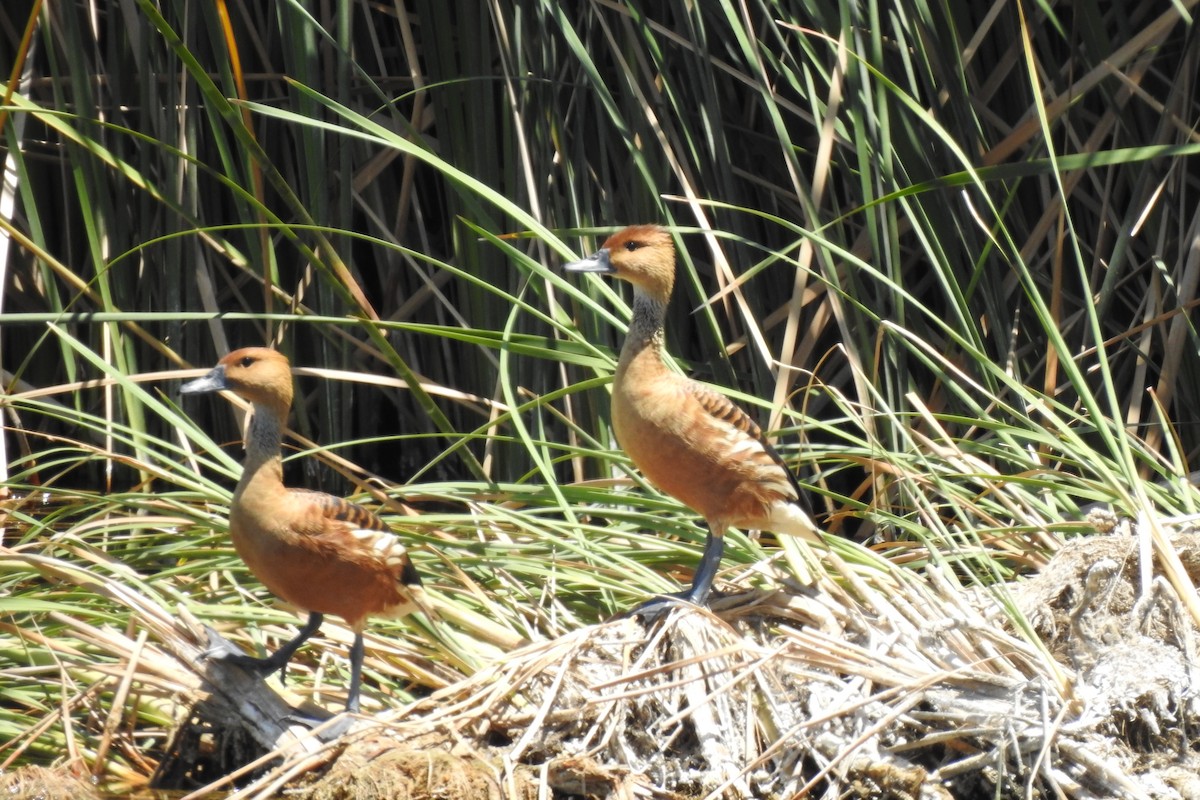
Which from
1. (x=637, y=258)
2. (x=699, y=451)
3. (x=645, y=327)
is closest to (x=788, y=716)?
(x=699, y=451)

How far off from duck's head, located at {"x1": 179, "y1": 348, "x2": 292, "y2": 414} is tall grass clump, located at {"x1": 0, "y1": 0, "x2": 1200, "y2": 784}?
24 centimetres

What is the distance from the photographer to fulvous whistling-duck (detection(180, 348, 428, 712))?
9.28 feet

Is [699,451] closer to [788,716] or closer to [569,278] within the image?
[788,716]

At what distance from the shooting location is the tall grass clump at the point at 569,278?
333 cm

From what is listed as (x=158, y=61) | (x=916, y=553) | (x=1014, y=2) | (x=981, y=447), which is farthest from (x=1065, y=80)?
(x=158, y=61)

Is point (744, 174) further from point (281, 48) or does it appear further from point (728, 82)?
point (281, 48)

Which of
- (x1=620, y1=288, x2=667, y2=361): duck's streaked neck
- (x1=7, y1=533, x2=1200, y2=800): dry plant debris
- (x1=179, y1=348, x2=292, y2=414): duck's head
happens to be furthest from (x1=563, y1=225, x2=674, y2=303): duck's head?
(x1=7, y1=533, x2=1200, y2=800): dry plant debris

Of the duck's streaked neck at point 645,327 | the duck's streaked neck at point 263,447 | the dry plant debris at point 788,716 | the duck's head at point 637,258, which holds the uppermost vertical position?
the duck's head at point 637,258

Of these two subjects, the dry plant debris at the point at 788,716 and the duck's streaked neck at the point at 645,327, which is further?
the duck's streaked neck at the point at 645,327

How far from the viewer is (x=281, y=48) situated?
4238 mm

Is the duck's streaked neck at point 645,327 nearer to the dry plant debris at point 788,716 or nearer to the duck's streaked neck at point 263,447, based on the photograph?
the dry plant debris at point 788,716

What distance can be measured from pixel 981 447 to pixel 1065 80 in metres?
1.26

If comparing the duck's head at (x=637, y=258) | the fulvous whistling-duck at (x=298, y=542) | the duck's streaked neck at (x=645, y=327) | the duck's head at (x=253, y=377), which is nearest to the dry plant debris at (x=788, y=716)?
the fulvous whistling-duck at (x=298, y=542)

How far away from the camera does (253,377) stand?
9.87 ft
